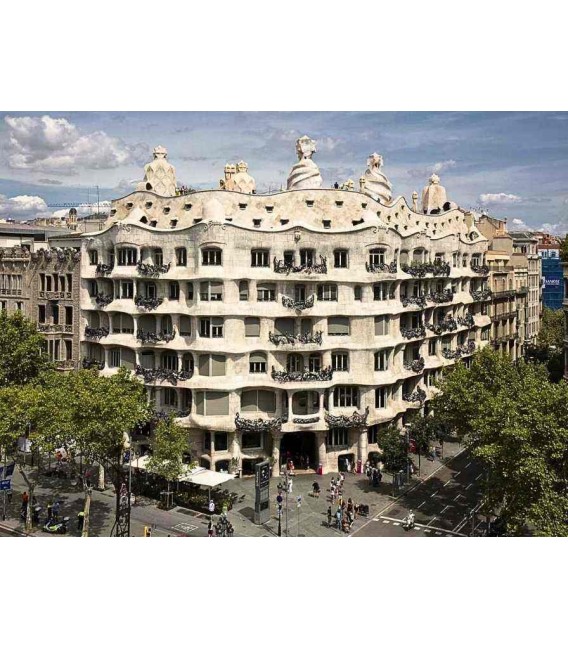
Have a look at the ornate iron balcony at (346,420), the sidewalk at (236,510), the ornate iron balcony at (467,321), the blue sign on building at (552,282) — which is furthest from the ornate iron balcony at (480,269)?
the blue sign on building at (552,282)

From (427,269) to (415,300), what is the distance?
13.0 feet

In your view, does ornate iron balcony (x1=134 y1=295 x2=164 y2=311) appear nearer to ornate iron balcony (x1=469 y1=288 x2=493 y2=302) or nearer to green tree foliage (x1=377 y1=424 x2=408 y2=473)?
green tree foliage (x1=377 y1=424 x2=408 y2=473)

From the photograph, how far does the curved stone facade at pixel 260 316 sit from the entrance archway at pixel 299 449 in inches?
5.1

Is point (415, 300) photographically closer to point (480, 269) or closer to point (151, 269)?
point (480, 269)

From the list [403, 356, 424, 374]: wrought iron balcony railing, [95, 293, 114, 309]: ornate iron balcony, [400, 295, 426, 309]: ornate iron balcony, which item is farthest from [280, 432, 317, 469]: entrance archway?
[95, 293, 114, 309]: ornate iron balcony

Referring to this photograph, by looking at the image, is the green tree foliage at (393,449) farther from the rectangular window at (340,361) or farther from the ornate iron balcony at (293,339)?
the ornate iron balcony at (293,339)

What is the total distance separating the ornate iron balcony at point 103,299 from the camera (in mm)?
60969

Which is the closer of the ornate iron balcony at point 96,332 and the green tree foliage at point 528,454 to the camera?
the green tree foliage at point 528,454

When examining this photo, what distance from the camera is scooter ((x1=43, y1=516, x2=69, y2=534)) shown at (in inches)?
1725

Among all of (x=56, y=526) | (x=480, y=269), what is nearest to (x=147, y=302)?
(x=56, y=526)

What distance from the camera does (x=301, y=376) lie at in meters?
55.4

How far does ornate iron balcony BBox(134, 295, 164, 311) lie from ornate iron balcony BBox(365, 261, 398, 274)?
61.6ft

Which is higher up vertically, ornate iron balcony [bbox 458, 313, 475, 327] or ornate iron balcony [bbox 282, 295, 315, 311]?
ornate iron balcony [bbox 282, 295, 315, 311]

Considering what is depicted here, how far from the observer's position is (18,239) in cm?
8406
